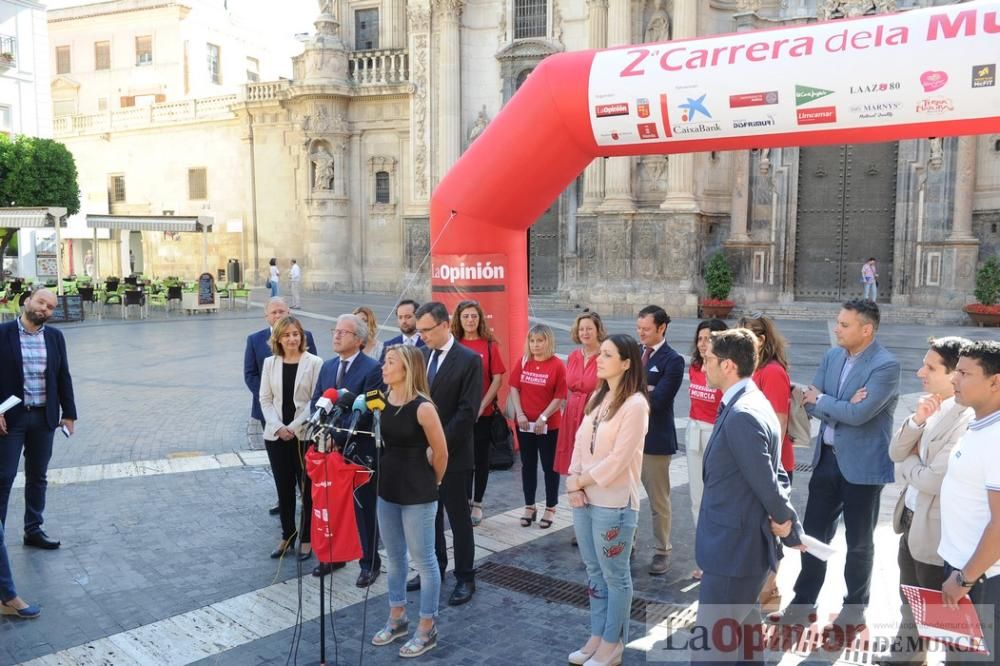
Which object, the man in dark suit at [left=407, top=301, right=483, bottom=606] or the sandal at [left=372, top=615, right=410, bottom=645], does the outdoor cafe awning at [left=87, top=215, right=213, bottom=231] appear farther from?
the sandal at [left=372, top=615, right=410, bottom=645]

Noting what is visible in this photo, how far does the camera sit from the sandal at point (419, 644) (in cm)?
466

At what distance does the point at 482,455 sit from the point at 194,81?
4555 cm

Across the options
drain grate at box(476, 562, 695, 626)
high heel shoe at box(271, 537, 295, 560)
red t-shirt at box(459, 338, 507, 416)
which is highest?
red t-shirt at box(459, 338, 507, 416)

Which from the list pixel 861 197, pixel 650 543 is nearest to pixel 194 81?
pixel 861 197

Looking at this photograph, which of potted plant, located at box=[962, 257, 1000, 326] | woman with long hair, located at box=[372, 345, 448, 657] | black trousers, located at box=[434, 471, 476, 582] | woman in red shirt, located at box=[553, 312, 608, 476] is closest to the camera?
woman with long hair, located at box=[372, 345, 448, 657]

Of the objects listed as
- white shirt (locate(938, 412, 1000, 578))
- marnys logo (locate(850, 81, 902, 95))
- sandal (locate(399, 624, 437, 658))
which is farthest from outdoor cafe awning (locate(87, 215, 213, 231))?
white shirt (locate(938, 412, 1000, 578))

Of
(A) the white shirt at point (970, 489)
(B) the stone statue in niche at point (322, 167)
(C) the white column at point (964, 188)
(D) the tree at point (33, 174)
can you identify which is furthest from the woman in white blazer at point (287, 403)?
(D) the tree at point (33, 174)

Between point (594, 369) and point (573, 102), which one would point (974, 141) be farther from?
point (594, 369)

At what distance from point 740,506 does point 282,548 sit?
12.5ft

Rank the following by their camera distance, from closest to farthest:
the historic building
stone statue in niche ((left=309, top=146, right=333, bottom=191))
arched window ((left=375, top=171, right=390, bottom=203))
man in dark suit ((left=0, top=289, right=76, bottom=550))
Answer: man in dark suit ((left=0, top=289, right=76, bottom=550)) → the historic building → stone statue in niche ((left=309, top=146, right=333, bottom=191)) → arched window ((left=375, top=171, right=390, bottom=203))

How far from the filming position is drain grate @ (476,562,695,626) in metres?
5.21

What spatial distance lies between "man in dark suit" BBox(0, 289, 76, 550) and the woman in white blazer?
5.40ft

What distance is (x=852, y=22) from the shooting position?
705cm

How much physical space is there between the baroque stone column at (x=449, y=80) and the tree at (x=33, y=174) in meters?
14.1
